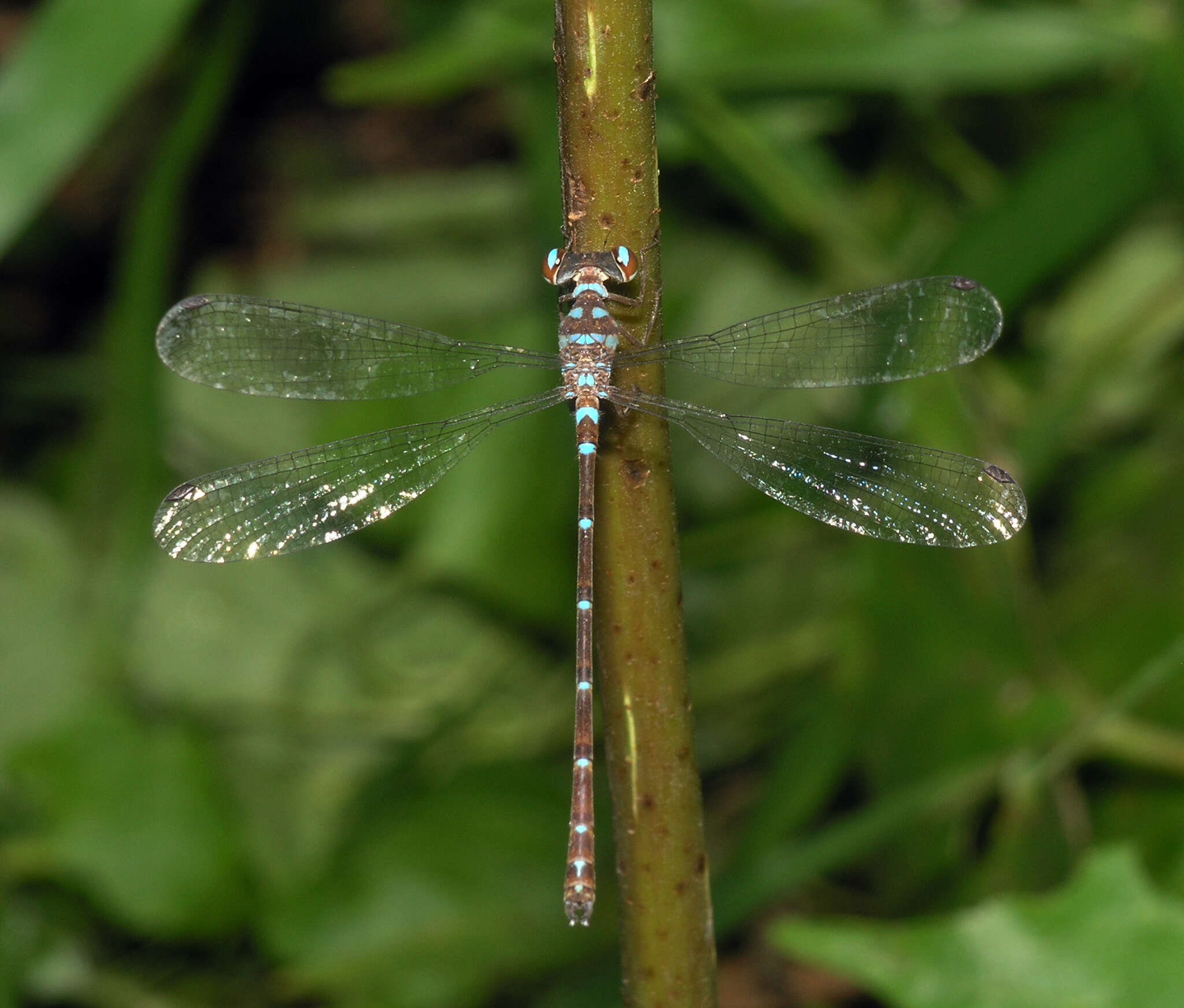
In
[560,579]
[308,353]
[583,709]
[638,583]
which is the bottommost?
[638,583]

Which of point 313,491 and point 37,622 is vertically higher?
point 37,622

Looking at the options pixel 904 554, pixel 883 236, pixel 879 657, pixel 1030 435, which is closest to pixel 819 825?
pixel 879 657

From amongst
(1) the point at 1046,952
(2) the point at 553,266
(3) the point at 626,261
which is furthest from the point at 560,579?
(3) the point at 626,261

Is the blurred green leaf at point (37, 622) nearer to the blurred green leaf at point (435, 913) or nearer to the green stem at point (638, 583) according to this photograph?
the blurred green leaf at point (435, 913)

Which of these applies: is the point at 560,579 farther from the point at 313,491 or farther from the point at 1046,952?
the point at 1046,952

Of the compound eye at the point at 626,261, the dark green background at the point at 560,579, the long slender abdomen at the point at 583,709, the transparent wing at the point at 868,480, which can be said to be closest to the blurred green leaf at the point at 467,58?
the dark green background at the point at 560,579

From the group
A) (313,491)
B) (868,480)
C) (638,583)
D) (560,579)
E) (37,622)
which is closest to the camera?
(638,583)
